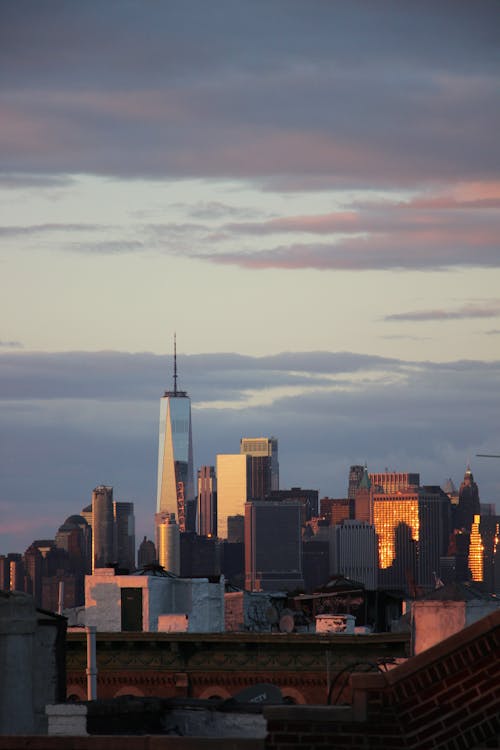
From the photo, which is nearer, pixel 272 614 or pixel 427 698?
pixel 427 698

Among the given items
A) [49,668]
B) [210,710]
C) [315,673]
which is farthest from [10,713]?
[315,673]

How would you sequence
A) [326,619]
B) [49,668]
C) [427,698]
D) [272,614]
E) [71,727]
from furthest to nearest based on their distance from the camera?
[272,614] < [326,619] < [49,668] < [71,727] < [427,698]

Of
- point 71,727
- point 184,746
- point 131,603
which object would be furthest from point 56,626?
point 131,603

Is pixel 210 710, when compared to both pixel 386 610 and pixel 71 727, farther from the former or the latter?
pixel 386 610

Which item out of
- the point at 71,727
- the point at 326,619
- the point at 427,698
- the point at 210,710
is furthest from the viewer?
the point at 326,619

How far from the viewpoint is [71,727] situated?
108ft

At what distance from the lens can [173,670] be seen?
251 ft

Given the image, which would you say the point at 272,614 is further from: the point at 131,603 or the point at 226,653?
the point at 226,653

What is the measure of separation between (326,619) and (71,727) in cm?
5978

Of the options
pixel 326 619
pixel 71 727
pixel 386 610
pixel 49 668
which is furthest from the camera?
pixel 386 610

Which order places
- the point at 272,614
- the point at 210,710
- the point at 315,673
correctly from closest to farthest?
the point at 210,710
the point at 315,673
the point at 272,614

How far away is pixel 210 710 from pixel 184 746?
16011 mm

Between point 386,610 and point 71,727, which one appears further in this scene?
point 386,610


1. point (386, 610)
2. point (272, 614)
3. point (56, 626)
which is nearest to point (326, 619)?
point (272, 614)
